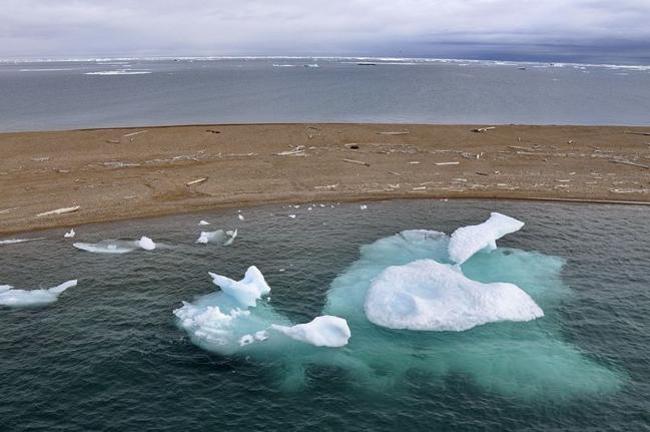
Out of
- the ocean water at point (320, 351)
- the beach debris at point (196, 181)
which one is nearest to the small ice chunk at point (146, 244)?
the ocean water at point (320, 351)

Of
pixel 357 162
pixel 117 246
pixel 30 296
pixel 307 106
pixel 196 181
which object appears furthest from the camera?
pixel 307 106

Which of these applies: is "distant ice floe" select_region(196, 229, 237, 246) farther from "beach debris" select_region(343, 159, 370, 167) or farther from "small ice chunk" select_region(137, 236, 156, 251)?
"beach debris" select_region(343, 159, 370, 167)

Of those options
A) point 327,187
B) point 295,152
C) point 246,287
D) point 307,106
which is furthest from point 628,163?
point 307,106

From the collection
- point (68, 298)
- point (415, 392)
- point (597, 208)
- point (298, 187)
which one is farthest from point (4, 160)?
point (597, 208)

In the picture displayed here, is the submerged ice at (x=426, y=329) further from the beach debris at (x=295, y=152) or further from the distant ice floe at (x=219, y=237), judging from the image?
the beach debris at (x=295, y=152)

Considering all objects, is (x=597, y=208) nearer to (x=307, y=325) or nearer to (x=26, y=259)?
(x=307, y=325)

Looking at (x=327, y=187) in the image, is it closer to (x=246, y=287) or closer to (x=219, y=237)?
(x=219, y=237)
